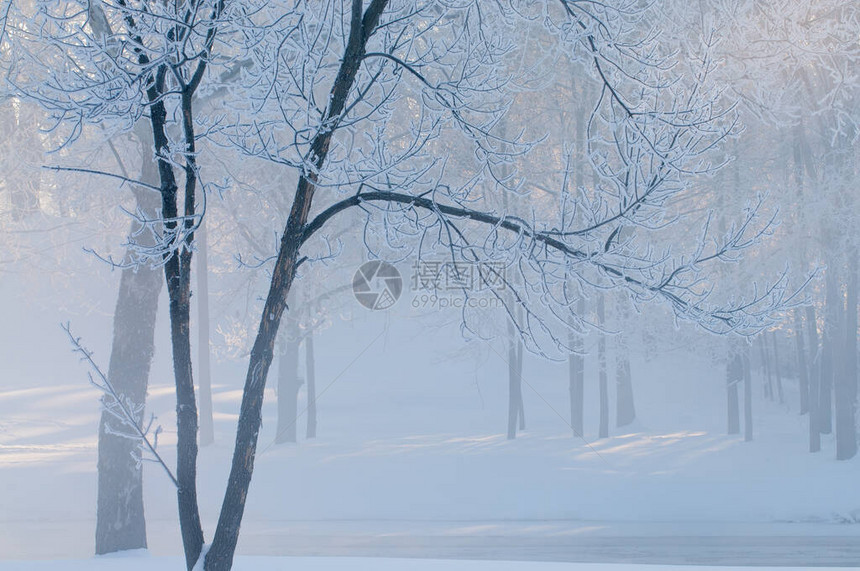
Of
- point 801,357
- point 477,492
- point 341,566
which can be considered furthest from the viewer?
point 801,357

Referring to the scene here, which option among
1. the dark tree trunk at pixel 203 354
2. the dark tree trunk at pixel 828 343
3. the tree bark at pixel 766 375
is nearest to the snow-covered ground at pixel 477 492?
the dark tree trunk at pixel 203 354

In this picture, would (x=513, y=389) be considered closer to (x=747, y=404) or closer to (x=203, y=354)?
(x=747, y=404)

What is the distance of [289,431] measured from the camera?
61.6ft

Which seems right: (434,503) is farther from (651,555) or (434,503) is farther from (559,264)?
(559,264)

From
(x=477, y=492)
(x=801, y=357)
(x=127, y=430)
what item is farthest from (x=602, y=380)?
(x=127, y=430)

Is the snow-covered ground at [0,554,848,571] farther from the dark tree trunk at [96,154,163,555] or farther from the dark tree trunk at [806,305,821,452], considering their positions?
the dark tree trunk at [806,305,821,452]

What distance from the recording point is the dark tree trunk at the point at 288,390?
18.7 m

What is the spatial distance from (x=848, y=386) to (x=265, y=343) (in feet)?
51.3

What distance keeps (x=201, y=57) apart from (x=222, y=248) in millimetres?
19042

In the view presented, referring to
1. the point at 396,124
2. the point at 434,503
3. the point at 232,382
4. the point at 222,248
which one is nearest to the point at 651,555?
the point at 434,503

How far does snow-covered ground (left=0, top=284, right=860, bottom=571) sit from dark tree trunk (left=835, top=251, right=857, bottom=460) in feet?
Result: 1.50
